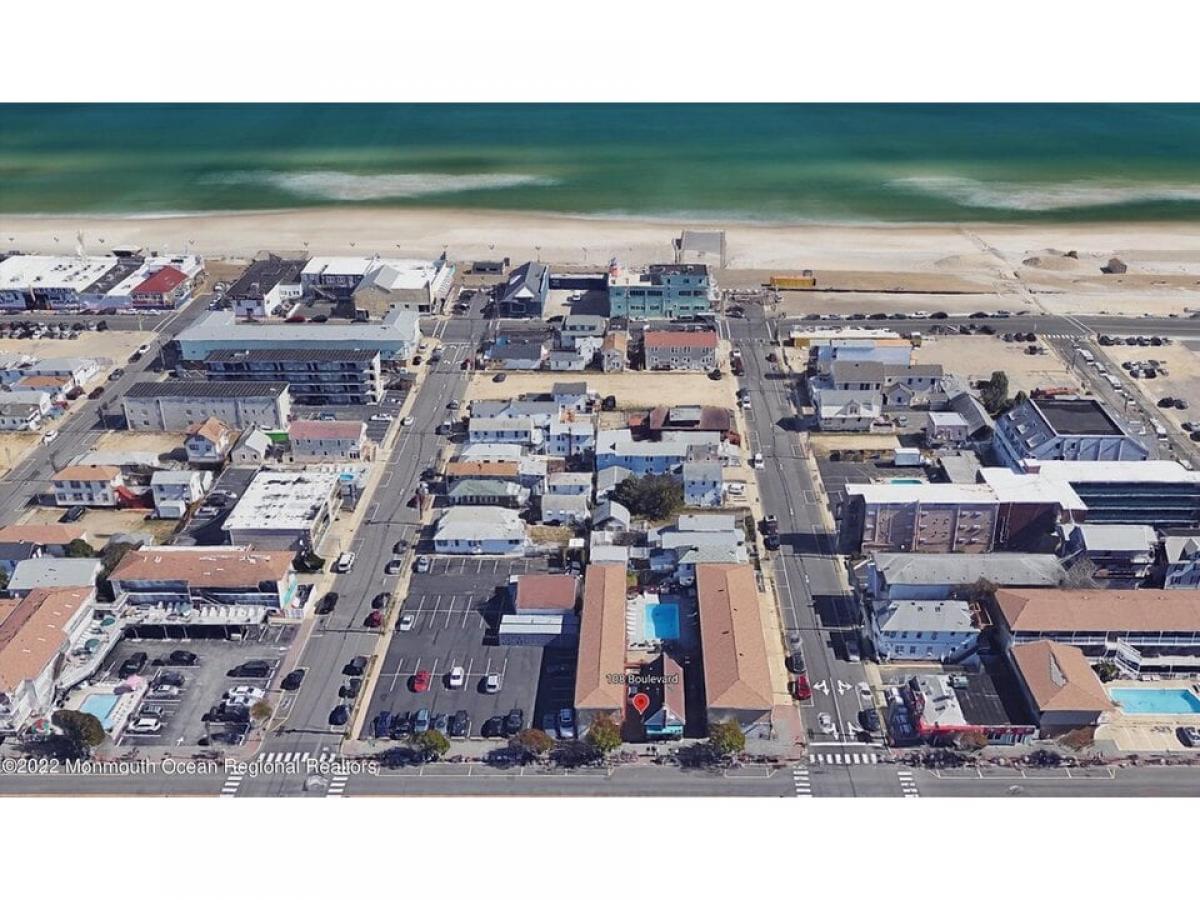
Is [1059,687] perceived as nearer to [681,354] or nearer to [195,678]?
[195,678]

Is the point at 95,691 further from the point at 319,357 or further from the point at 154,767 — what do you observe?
the point at 319,357

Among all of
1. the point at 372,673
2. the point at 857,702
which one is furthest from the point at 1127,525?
the point at 372,673

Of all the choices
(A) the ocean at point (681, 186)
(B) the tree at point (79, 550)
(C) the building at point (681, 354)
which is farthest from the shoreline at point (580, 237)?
(B) the tree at point (79, 550)

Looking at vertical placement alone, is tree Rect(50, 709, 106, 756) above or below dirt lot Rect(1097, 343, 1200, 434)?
below

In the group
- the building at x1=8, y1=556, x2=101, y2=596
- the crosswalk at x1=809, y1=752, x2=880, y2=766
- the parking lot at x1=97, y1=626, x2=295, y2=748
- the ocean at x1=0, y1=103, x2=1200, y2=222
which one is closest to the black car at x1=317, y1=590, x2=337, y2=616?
the parking lot at x1=97, y1=626, x2=295, y2=748

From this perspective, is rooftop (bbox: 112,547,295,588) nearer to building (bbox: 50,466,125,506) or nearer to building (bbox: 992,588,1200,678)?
building (bbox: 50,466,125,506)

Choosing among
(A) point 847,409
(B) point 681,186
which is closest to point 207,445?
(A) point 847,409
